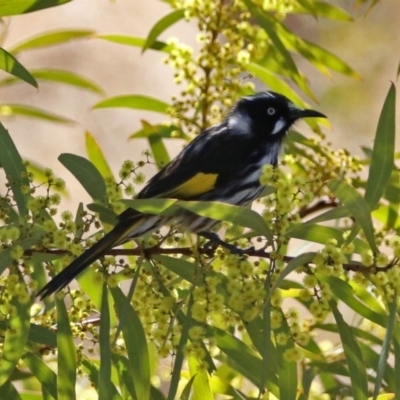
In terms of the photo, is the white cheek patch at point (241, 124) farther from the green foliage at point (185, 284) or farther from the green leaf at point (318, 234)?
the green leaf at point (318, 234)

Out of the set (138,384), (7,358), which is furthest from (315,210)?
(7,358)

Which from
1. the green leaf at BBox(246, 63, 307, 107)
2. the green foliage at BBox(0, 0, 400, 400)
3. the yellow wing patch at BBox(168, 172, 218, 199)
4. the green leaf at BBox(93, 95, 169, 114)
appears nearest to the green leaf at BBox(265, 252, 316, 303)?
the green foliage at BBox(0, 0, 400, 400)

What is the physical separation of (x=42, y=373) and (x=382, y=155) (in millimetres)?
869

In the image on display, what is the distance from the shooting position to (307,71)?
8625mm

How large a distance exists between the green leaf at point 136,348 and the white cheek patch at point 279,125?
1.14 metres

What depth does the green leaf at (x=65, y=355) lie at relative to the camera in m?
1.89

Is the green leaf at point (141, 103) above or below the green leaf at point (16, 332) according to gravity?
above

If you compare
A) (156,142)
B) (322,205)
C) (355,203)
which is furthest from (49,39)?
(355,203)

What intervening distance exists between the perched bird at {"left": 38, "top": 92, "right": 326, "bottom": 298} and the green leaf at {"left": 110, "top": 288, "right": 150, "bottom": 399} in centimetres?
11

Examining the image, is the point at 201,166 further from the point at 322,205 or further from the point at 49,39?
the point at 49,39

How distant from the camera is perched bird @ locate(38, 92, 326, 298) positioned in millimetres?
2070

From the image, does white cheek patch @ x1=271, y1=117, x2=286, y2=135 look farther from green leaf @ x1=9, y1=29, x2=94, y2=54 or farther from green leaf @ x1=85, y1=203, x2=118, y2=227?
green leaf @ x1=85, y1=203, x2=118, y2=227

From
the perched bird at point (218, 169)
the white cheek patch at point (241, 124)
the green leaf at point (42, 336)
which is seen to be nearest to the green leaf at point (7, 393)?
the green leaf at point (42, 336)

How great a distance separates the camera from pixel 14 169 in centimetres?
200
